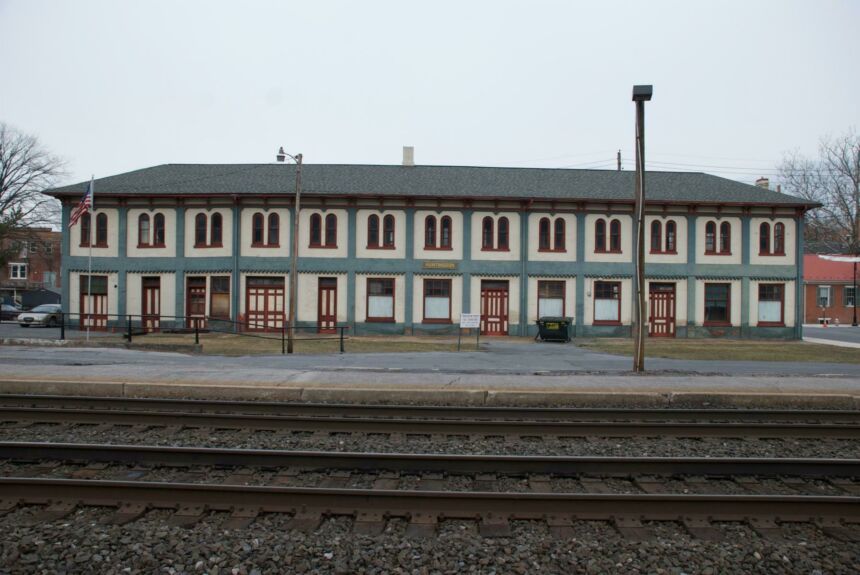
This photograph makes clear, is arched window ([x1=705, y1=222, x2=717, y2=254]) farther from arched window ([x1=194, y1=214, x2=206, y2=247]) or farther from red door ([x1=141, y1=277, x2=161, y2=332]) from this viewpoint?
red door ([x1=141, y1=277, x2=161, y2=332])

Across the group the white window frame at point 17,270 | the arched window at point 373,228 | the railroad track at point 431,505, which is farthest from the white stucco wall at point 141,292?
the white window frame at point 17,270

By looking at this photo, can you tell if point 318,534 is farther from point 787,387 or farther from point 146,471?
point 787,387

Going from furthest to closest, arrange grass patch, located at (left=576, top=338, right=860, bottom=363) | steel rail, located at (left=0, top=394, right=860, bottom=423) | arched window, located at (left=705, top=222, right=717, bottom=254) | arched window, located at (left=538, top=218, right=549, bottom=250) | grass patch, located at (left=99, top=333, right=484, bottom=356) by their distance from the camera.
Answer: arched window, located at (left=705, top=222, right=717, bottom=254), arched window, located at (left=538, top=218, right=549, bottom=250), grass patch, located at (left=99, top=333, right=484, bottom=356), grass patch, located at (left=576, top=338, right=860, bottom=363), steel rail, located at (left=0, top=394, right=860, bottom=423)

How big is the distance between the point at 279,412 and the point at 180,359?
8698 mm

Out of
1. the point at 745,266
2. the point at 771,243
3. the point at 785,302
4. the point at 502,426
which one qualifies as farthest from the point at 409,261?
the point at 502,426

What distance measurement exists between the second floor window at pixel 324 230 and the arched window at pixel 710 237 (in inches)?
811

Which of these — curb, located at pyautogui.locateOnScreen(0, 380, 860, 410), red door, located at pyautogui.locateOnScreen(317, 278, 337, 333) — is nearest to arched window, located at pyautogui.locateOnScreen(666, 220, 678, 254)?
red door, located at pyautogui.locateOnScreen(317, 278, 337, 333)

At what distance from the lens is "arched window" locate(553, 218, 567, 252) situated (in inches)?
1222

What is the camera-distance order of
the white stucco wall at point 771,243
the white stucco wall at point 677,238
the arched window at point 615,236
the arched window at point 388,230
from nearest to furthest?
the arched window at point 388,230, the arched window at point 615,236, the white stucco wall at point 677,238, the white stucco wall at point 771,243

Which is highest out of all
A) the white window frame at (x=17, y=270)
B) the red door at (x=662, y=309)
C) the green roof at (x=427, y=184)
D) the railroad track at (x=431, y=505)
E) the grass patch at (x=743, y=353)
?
the green roof at (x=427, y=184)

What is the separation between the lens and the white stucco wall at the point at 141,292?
101 feet

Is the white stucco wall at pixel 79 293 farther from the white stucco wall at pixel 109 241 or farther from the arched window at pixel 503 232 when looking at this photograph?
the arched window at pixel 503 232

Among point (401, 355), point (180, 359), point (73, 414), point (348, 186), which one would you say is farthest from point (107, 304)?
point (73, 414)

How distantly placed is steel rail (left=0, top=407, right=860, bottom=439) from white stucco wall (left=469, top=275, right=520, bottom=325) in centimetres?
2191
